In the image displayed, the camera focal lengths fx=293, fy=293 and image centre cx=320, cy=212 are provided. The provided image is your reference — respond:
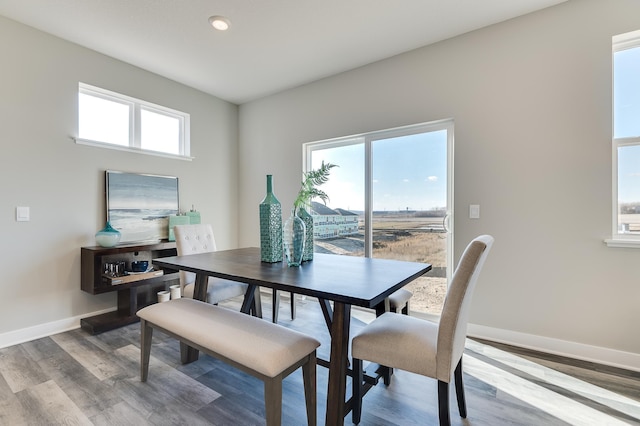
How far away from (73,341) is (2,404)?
87 centimetres

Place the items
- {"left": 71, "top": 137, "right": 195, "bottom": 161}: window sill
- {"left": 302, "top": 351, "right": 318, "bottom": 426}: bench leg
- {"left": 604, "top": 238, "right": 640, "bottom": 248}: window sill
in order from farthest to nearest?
1. {"left": 71, "top": 137, "right": 195, "bottom": 161}: window sill
2. {"left": 604, "top": 238, "right": 640, "bottom": 248}: window sill
3. {"left": 302, "top": 351, "right": 318, "bottom": 426}: bench leg

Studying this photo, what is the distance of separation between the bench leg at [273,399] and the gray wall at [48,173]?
2623 millimetres

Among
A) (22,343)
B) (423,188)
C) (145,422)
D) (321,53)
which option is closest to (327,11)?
(321,53)

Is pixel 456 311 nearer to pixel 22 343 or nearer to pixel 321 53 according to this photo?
pixel 321 53

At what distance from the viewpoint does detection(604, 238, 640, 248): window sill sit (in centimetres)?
201

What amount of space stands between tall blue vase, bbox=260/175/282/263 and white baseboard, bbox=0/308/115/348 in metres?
2.25

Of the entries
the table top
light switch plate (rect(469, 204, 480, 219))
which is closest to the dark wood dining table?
the table top

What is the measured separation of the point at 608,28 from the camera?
83.0 inches

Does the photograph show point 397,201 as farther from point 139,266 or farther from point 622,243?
point 139,266

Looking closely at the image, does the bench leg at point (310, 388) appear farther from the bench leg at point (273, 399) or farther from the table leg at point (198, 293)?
the table leg at point (198, 293)

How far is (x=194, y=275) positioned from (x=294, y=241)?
1223 mm

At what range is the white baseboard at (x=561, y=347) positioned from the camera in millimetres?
2061

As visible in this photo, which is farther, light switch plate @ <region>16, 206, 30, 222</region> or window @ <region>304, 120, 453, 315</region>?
window @ <region>304, 120, 453, 315</region>

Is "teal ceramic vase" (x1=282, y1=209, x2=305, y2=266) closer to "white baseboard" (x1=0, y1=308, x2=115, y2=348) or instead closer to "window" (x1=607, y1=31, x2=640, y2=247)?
"window" (x1=607, y1=31, x2=640, y2=247)
